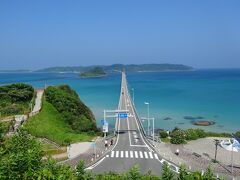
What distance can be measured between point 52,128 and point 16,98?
19.4 m

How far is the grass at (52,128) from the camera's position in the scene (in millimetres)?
53713

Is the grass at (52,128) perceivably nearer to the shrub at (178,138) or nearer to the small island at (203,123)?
the shrub at (178,138)

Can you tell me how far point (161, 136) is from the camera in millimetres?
59844

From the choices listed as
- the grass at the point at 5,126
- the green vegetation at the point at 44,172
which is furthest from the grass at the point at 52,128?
the green vegetation at the point at 44,172

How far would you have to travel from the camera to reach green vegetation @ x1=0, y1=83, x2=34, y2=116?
217 ft

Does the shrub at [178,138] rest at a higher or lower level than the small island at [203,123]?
higher

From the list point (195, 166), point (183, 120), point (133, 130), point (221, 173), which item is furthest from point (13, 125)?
point (183, 120)

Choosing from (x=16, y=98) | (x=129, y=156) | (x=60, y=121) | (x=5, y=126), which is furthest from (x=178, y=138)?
(x=16, y=98)

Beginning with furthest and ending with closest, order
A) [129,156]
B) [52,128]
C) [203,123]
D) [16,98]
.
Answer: [203,123]
[16,98]
[52,128]
[129,156]

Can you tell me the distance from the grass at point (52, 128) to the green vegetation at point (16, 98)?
469 cm

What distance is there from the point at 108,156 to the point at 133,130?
2072 cm

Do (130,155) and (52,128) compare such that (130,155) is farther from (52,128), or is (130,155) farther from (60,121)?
(60,121)

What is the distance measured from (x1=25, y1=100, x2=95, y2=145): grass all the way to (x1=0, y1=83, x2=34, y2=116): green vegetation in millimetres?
4686

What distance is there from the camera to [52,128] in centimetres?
5825
